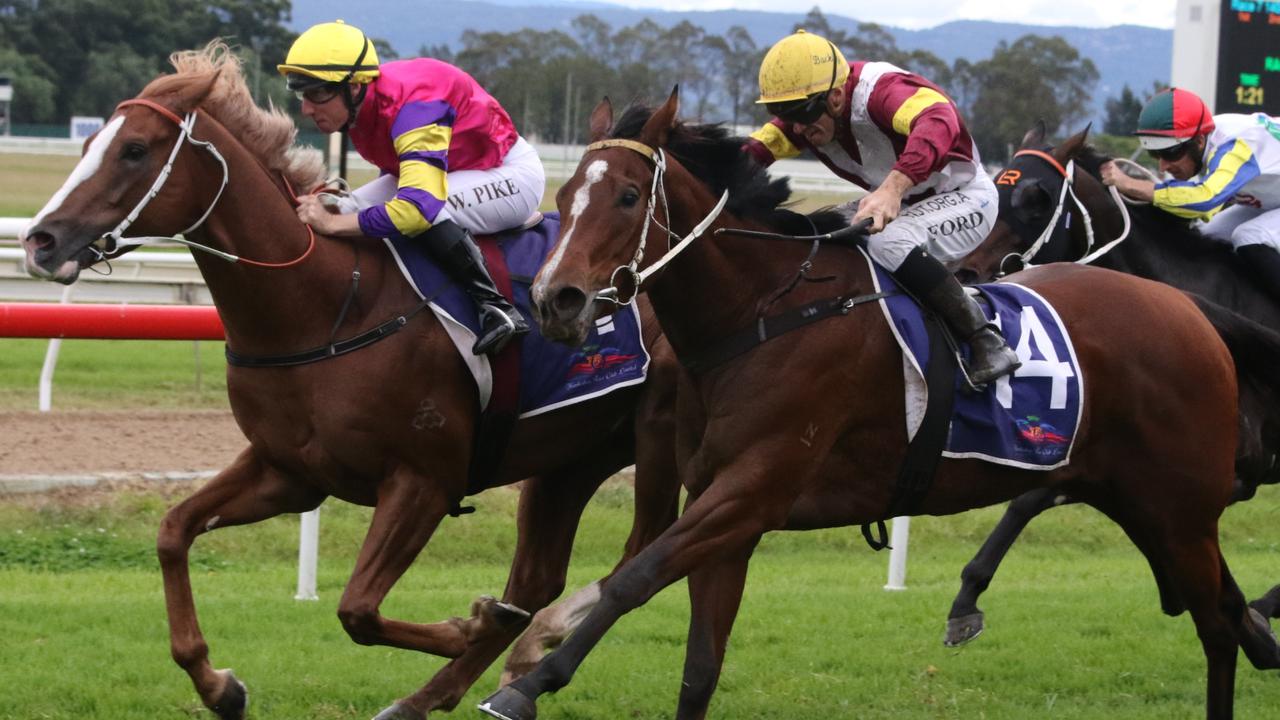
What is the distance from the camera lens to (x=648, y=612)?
6523 millimetres

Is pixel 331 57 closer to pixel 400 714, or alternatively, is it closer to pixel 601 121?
pixel 601 121

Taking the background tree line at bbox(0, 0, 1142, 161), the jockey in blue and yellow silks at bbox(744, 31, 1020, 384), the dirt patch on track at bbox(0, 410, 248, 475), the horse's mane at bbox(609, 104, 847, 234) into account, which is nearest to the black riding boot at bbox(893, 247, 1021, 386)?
the jockey in blue and yellow silks at bbox(744, 31, 1020, 384)

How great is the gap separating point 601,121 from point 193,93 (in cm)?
119

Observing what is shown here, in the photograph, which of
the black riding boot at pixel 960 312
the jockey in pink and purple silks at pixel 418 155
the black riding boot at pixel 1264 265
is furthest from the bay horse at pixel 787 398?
the black riding boot at pixel 1264 265

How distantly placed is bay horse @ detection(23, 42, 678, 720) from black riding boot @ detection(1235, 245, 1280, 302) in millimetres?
3050

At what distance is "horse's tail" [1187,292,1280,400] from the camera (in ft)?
17.3

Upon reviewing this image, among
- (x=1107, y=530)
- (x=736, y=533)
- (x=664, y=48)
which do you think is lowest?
(x=664, y=48)

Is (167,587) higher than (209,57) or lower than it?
lower

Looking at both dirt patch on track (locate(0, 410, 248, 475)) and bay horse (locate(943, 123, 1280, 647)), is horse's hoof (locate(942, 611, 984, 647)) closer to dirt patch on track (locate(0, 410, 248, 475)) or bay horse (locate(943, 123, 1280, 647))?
bay horse (locate(943, 123, 1280, 647))

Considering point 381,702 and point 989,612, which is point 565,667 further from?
point 989,612

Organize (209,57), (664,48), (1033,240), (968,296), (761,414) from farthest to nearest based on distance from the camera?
(664,48) < (1033,240) < (209,57) < (968,296) < (761,414)

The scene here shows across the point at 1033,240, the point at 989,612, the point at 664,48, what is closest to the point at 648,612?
the point at 989,612

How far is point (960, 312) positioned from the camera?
449 cm

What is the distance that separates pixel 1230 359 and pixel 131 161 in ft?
10.7
